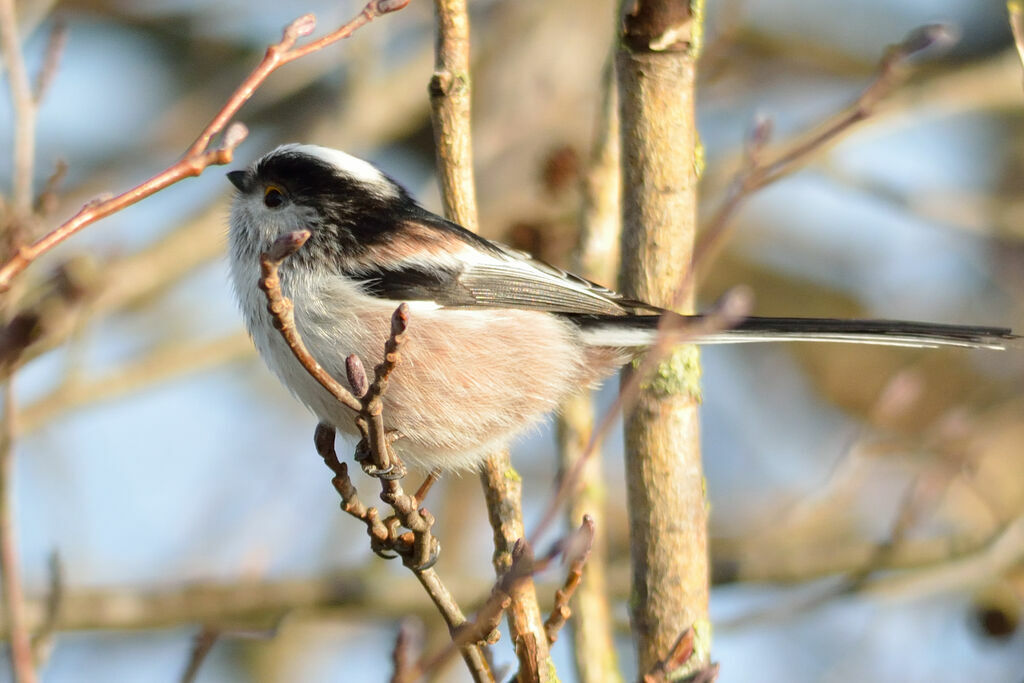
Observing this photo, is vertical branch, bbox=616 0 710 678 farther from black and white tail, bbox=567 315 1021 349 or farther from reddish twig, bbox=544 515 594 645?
reddish twig, bbox=544 515 594 645

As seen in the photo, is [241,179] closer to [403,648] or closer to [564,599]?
[564,599]

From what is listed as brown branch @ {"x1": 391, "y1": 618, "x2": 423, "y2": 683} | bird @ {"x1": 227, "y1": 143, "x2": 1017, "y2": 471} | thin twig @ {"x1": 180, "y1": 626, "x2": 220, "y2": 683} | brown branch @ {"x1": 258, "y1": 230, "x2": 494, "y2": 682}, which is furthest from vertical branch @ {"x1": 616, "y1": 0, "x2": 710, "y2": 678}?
thin twig @ {"x1": 180, "y1": 626, "x2": 220, "y2": 683}

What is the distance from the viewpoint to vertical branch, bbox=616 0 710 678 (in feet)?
8.75

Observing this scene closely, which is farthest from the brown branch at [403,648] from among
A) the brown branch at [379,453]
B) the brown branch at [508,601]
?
the brown branch at [379,453]

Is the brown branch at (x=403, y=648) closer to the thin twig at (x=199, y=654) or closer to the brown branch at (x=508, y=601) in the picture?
the brown branch at (x=508, y=601)

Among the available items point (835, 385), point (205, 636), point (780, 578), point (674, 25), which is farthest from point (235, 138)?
point (835, 385)

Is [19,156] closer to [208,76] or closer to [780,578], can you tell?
[780,578]

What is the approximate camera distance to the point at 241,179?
3494mm

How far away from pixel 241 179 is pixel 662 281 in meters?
1.49

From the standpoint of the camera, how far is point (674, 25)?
263cm

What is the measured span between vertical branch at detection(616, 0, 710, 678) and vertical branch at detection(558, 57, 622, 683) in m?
0.44

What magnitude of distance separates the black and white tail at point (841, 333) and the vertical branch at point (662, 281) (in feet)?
0.74

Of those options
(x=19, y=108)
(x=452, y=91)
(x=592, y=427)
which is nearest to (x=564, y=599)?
(x=452, y=91)

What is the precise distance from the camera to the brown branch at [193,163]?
5.55 feet
